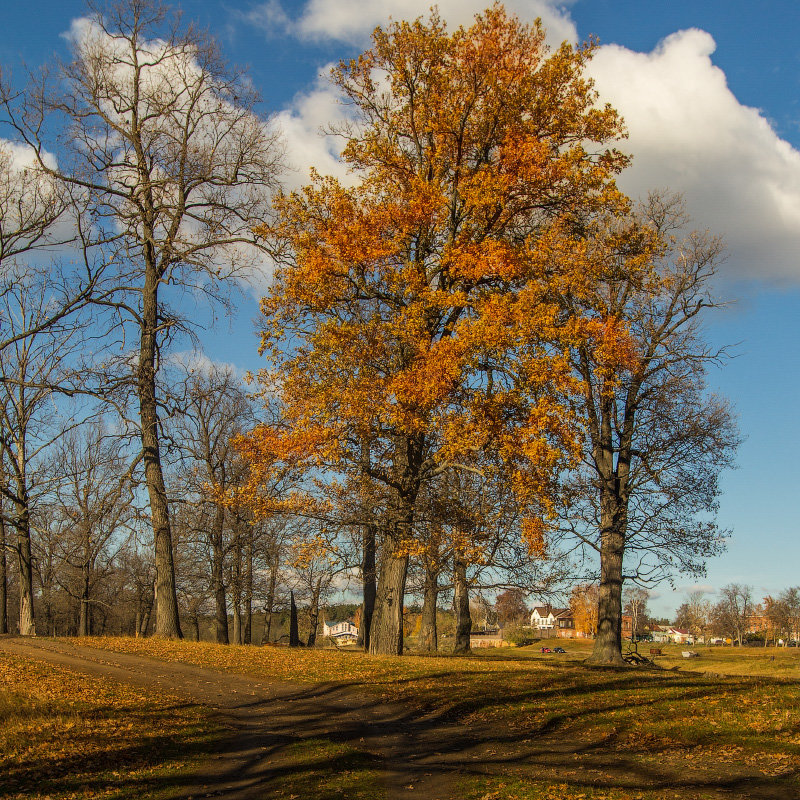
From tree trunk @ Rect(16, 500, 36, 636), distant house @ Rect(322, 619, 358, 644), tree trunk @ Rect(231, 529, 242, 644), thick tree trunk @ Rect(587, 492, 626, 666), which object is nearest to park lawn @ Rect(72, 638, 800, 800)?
thick tree trunk @ Rect(587, 492, 626, 666)

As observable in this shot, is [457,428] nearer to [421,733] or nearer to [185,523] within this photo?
[421,733]

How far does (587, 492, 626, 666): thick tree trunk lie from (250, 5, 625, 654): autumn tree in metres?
5.94

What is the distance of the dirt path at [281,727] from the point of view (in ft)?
27.0

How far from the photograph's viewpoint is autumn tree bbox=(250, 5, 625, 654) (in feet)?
52.7

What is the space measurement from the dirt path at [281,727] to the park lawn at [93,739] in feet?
1.48

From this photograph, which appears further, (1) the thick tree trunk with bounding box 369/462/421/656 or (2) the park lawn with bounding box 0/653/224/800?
(1) the thick tree trunk with bounding box 369/462/421/656

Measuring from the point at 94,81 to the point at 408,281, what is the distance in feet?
38.3

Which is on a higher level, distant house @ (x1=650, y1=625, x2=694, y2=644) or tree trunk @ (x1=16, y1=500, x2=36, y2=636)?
tree trunk @ (x1=16, y1=500, x2=36, y2=636)

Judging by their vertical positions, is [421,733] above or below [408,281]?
below

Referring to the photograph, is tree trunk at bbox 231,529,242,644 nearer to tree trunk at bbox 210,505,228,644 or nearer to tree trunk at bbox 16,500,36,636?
tree trunk at bbox 210,505,228,644

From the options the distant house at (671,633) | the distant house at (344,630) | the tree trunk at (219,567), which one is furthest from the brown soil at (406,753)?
the distant house at (671,633)

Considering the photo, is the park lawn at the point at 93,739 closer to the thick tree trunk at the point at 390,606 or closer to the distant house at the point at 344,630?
the thick tree trunk at the point at 390,606

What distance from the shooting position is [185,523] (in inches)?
1331

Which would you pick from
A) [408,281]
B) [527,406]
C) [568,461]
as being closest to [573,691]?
[568,461]
